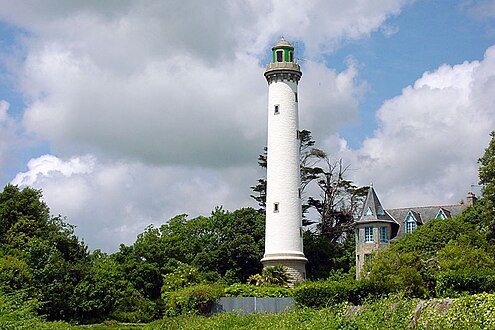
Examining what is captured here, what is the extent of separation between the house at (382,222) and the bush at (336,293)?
15.3 metres

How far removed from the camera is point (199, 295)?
35.6 m

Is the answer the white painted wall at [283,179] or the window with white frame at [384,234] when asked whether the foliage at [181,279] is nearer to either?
the white painted wall at [283,179]

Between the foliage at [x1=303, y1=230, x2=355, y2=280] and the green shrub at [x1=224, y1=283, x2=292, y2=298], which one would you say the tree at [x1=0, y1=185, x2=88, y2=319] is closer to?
the green shrub at [x1=224, y1=283, x2=292, y2=298]

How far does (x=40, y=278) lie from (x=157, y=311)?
7754mm

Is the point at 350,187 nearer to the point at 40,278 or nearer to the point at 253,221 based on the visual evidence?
the point at 253,221

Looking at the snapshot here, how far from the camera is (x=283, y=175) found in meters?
42.9

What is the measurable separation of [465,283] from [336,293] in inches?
235

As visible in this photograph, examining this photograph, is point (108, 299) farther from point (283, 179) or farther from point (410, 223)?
point (410, 223)

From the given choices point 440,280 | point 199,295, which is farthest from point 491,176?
point 199,295

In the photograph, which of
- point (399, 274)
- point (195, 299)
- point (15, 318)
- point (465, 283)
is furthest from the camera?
point (195, 299)

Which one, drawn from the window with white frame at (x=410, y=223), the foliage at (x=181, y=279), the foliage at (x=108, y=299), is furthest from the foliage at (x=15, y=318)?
the window with white frame at (x=410, y=223)

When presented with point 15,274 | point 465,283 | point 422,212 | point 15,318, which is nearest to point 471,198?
point 422,212

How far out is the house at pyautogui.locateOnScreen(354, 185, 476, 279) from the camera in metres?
46.7

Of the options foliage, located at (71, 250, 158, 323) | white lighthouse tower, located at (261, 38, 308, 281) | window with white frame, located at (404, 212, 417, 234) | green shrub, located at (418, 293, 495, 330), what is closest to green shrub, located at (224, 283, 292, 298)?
white lighthouse tower, located at (261, 38, 308, 281)
